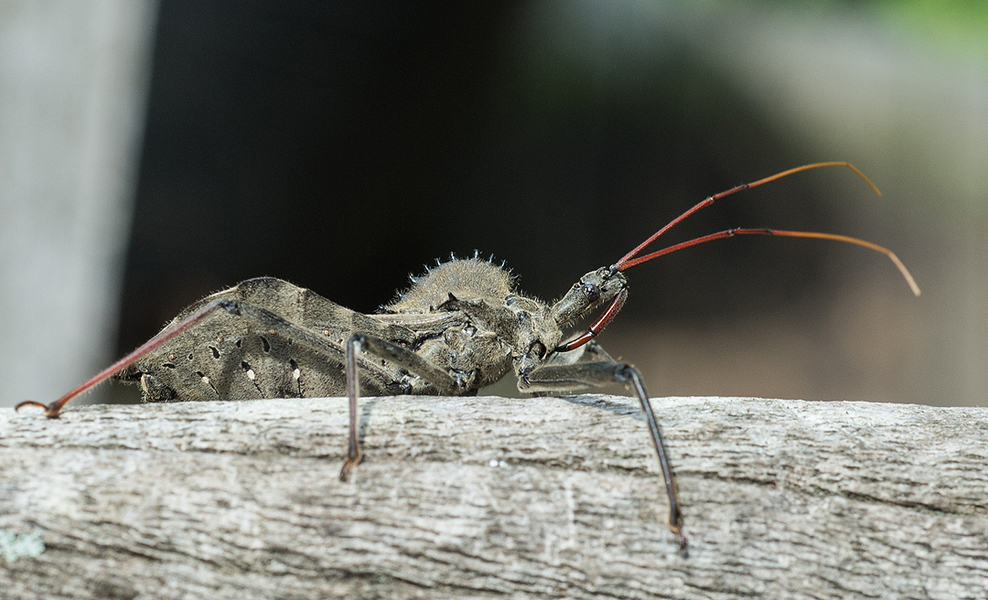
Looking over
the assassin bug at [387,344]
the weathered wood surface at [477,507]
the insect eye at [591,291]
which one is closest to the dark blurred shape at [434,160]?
the assassin bug at [387,344]

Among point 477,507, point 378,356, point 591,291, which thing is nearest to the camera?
point 477,507

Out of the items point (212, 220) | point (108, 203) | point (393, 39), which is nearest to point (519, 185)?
point (393, 39)

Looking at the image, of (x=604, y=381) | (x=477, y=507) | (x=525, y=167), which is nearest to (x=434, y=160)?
(x=525, y=167)

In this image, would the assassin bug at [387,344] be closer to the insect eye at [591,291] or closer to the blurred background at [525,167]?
the insect eye at [591,291]

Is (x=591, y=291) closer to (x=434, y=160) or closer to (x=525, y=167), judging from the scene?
(x=434, y=160)

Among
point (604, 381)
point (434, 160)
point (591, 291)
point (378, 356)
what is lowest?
point (604, 381)
